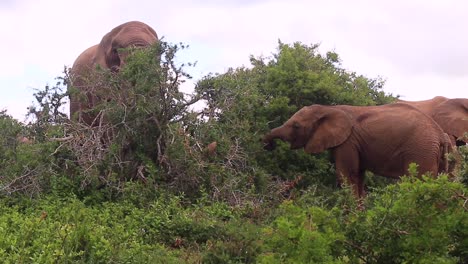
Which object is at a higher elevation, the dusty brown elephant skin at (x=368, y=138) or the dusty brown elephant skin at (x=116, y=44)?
the dusty brown elephant skin at (x=116, y=44)

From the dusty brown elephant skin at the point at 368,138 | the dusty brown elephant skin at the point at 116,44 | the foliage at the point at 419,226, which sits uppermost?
the dusty brown elephant skin at the point at 116,44

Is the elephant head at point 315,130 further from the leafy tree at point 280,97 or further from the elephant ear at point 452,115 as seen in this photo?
the elephant ear at point 452,115

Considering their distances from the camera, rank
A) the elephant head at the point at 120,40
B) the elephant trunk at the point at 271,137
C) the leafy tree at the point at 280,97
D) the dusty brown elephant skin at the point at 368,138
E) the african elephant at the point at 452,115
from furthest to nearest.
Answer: the african elephant at the point at 452,115, the elephant head at the point at 120,40, the elephant trunk at the point at 271,137, the dusty brown elephant skin at the point at 368,138, the leafy tree at the point at 280,97

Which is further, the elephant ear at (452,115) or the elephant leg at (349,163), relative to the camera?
the elephant ear at (452,115)

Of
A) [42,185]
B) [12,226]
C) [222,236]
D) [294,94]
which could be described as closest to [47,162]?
[42,185]

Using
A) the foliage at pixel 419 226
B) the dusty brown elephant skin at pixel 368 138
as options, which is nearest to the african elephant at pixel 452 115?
the dusty brown elephant skin at pixel 368 138

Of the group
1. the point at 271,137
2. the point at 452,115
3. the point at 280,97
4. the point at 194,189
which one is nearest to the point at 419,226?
the point at 194,189

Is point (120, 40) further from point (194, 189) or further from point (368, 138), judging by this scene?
point (368, 138)

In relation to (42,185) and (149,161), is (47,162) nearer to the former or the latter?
(42,185)

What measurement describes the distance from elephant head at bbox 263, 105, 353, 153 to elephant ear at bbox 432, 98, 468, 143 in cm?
385

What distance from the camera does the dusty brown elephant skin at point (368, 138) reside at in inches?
497

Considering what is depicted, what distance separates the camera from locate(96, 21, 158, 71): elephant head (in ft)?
42.8

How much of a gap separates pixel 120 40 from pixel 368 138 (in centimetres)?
473

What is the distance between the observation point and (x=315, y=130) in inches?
509
